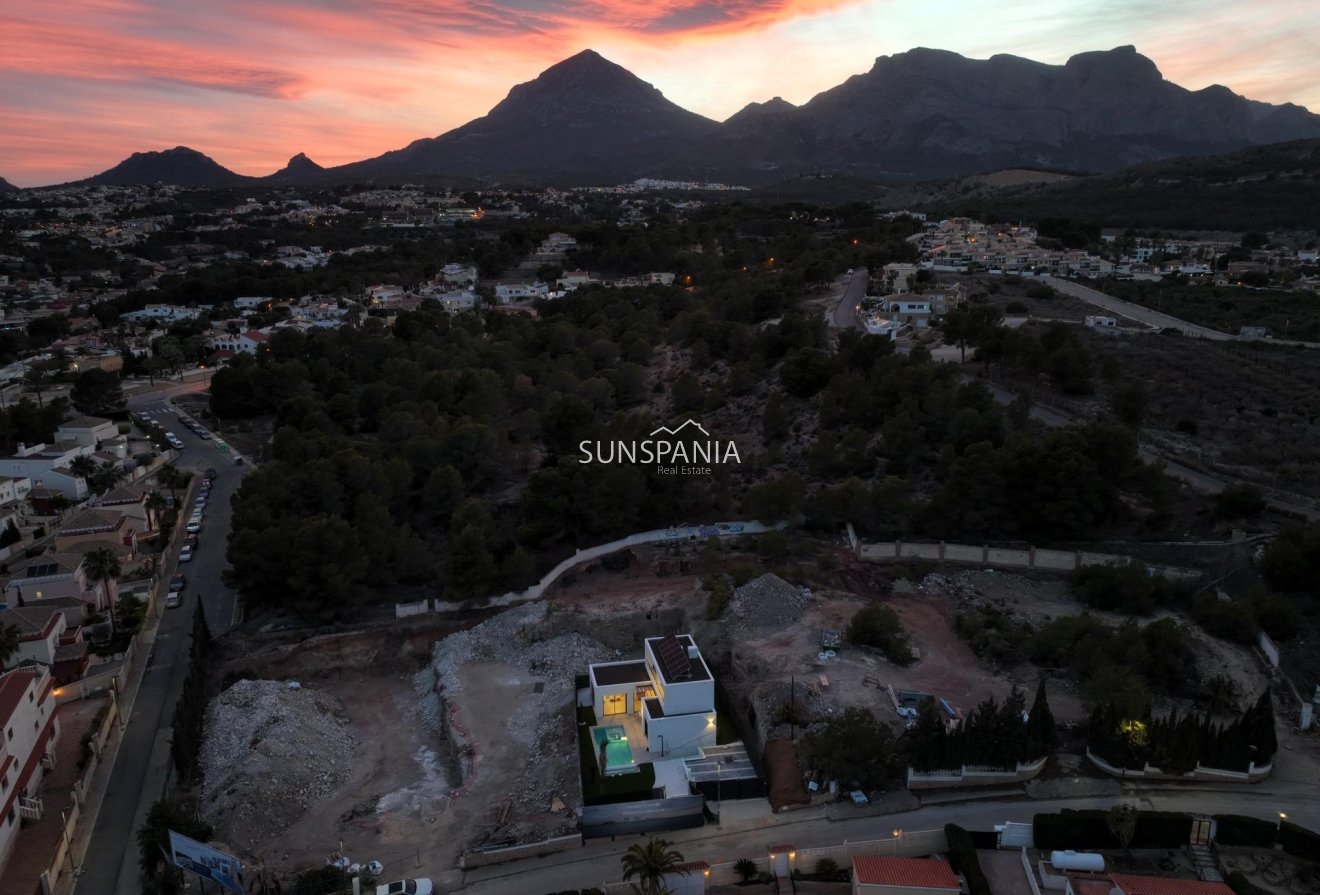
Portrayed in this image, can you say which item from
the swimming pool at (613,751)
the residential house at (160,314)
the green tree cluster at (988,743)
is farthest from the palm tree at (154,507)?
the residential house at (160,314)

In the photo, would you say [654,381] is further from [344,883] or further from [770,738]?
[344,883]

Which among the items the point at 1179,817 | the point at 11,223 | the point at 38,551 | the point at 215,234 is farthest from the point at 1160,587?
→ the point at 11,223

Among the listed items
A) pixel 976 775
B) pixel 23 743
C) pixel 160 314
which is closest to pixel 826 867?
pixel 976 775

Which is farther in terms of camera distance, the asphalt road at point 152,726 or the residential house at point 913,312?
the residential house at point 913,312

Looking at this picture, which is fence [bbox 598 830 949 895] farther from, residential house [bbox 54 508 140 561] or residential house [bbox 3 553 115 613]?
residential house [bbox 54 508 140 561]

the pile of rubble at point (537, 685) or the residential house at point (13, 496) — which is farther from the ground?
the residential house at point (13, 496)

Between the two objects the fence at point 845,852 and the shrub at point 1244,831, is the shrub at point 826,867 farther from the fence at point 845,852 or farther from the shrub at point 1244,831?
the shrub at point 1244,831

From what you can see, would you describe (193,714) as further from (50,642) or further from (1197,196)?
(1197,196)
